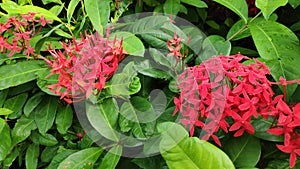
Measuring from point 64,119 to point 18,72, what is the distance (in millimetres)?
166

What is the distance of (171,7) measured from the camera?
3.90 ft

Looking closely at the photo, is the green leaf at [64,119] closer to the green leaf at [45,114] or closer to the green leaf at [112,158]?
the green leaf at [45,114]

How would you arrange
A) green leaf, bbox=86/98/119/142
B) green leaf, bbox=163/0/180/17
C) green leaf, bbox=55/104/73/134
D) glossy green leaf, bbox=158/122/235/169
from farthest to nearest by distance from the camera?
green leaf, bbox=163/0/180/17, green leaf, bbox=55/104/73/134, green leaf, bbox=86/98/119/142, glossy green leaf, bbox=158/122/235/169

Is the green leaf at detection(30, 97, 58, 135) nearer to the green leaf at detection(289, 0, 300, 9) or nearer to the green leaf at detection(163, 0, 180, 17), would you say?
the green leaf at detection(163, 0, 180, 17)

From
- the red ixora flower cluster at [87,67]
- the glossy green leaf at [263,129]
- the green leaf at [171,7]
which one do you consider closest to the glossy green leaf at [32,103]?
the red ixora flower cluster at [87,67]

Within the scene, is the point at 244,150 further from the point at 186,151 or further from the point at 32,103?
the point at 32,103

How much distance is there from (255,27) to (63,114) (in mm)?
505

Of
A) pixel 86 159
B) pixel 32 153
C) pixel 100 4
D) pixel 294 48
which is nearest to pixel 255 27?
pixel 294 48

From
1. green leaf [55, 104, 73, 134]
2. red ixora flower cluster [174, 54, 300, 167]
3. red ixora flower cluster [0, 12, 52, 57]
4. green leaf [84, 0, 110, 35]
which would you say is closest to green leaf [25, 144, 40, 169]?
green leaf [55, 104, 73, 134]

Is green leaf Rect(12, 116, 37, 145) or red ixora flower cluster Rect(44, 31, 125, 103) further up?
red ixora flower cluster Rect(44, 31, 125, 103)

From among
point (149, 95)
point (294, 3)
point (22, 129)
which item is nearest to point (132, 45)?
point (149, 95)

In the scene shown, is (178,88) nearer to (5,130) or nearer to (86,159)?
(86,159)

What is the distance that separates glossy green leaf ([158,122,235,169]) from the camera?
28.4 inches

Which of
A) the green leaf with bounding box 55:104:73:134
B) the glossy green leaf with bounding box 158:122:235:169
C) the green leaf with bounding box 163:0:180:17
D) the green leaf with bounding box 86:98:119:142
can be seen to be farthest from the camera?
the green leaf with bounding box 163:0:180:17
